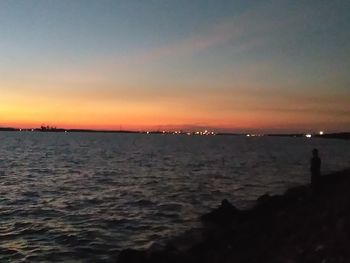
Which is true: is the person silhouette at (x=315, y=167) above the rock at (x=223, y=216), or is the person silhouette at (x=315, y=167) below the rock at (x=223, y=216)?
above

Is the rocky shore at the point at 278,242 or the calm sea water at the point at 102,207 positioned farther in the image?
the calm sea water at the point at 102,207

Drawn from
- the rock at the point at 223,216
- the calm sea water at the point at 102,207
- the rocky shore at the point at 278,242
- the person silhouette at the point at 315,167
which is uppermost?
the person silhouette at the point at 315,167

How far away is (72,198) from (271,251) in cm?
2070

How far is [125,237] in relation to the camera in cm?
1884

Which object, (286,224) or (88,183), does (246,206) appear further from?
(88,183)

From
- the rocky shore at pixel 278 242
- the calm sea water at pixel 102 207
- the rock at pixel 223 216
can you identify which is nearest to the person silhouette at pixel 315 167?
the rock at pixel 223 216

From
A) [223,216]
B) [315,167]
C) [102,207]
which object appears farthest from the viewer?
[102,207]

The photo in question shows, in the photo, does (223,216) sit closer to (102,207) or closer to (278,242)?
(102,207)

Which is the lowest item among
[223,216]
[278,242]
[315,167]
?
[223,216]

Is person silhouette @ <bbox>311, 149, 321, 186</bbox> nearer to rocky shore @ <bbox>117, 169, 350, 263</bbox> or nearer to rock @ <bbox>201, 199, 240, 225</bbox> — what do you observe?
rock @ <bbox>201, 199, 240, 225</bbox>

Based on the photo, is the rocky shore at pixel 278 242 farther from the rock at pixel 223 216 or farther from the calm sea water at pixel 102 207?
the calm sea water at pixel 102 207

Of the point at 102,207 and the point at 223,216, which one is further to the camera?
the point at 102,207

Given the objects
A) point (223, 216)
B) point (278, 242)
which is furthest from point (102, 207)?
point (278, 242)

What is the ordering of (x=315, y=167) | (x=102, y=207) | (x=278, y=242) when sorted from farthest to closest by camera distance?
1. (x=102, y=207)
2. (x=315, y=167)
3. (x=278, y=242)
